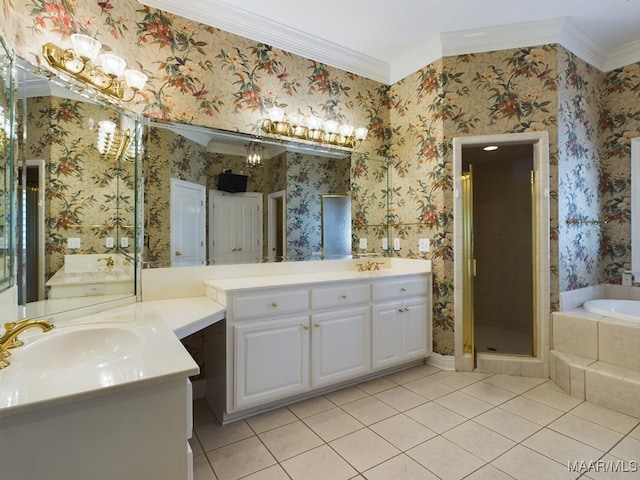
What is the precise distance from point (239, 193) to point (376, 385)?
5.95 ft

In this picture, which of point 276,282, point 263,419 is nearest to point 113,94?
point 276,282

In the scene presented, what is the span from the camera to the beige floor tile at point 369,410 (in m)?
2.07

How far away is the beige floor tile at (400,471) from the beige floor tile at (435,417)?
0.36m

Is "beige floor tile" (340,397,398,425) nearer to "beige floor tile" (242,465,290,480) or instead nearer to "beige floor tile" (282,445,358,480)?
"beige floor tile" (282,445,358,480)

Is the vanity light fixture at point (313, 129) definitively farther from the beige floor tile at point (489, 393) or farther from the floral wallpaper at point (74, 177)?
the beige floor tile at point (489, 393)

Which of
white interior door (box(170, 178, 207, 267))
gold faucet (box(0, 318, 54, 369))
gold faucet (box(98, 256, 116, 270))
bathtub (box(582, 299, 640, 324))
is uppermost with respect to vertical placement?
white interior door (box(170, 178, 207, 267))

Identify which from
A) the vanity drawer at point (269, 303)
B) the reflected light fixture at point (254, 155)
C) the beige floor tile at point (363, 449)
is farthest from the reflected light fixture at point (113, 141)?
the beige floor tile at point (363, 449)

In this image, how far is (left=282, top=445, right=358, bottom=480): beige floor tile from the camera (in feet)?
5.19

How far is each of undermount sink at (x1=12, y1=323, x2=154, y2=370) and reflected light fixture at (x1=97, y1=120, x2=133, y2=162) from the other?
0.97 m

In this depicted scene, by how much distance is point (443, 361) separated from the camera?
2.83 m

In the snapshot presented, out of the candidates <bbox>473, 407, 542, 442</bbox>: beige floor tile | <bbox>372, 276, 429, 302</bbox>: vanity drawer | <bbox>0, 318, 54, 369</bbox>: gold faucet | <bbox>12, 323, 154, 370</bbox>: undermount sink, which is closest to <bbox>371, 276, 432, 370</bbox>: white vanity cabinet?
<bbox>372, 276, 429, 302</bbox>: vanity drawer

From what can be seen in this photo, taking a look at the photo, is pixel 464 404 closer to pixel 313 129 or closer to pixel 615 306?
pixel 615 306

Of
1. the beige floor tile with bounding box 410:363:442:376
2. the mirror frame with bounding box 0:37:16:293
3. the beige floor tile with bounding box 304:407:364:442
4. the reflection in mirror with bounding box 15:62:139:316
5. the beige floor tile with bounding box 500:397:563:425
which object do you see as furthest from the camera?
the beige floor tile with bounding box 410:363:442:376

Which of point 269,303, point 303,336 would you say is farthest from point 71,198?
point 303,336
